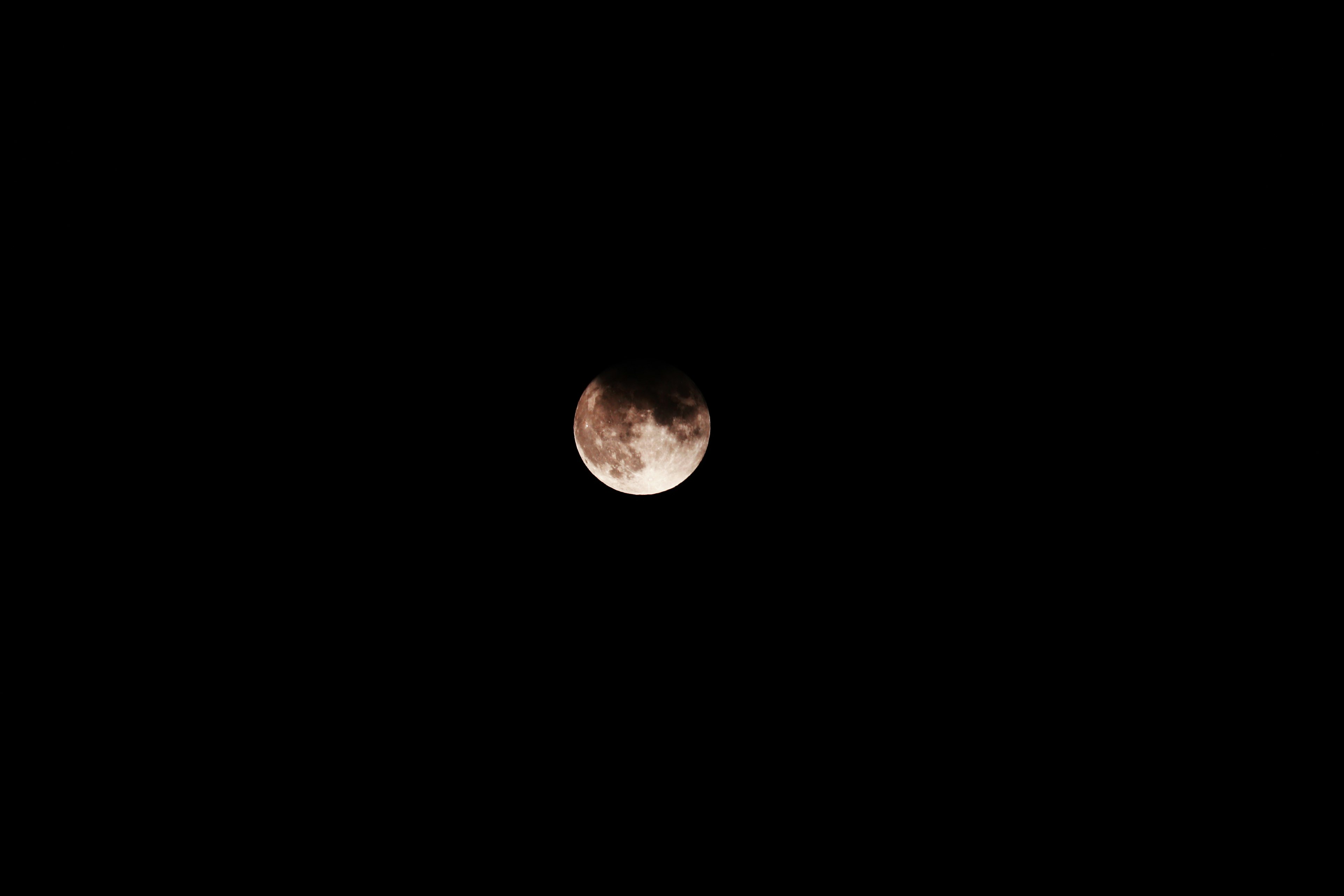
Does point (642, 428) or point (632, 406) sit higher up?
point (632, 406)

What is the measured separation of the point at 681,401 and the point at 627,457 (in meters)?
0.59

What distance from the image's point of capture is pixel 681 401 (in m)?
3.97

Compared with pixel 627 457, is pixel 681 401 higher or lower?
higher

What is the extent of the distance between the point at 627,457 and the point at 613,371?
2.26ft

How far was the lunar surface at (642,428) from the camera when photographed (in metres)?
3.78

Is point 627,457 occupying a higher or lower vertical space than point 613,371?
lower

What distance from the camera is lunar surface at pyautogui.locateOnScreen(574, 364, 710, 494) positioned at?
12.4 ft

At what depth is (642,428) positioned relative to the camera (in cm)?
377

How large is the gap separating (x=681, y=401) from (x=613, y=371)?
22.2 inches

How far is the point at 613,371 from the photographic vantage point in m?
4.02

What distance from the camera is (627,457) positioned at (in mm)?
3787
